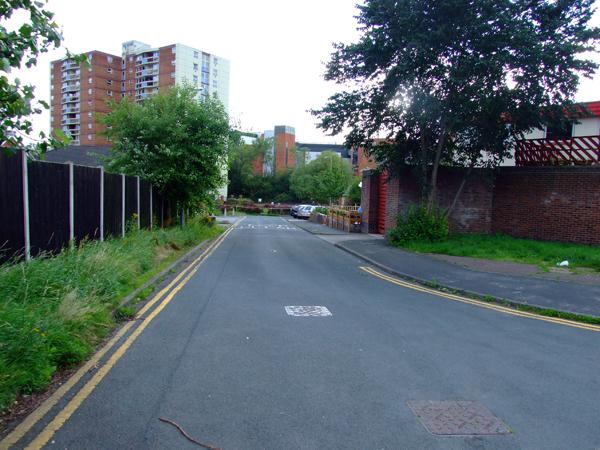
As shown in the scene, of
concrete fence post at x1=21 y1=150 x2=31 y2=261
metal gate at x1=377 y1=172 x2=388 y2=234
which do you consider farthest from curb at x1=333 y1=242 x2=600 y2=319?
metal gate at x1=377 y1=172 x2=388 y2=234

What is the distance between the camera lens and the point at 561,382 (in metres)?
5.28

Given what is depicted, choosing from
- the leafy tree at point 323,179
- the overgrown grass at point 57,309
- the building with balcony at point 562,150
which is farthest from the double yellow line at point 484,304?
the leafy tree at point 323,179

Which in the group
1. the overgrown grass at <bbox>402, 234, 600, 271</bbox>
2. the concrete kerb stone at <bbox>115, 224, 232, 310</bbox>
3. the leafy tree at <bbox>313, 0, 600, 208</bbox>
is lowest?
the concrete kerb stone at <bbox>115, 224, 232, 310</bbox>

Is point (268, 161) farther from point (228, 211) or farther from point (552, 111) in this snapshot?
point (552, 111)

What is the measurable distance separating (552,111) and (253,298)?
13886 mm

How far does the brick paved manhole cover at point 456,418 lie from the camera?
4.05m

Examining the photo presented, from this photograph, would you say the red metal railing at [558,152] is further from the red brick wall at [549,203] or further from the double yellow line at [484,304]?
the double yellow line at [484,304]

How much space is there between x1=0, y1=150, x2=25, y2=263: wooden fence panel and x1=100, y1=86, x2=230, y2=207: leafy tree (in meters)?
10.1

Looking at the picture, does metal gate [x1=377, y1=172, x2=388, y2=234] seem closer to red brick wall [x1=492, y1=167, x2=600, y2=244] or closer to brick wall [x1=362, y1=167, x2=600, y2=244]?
brick wall [x1=362, y1=167, x2=600, y2=244]

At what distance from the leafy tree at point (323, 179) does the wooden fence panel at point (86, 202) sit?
40.3 metres

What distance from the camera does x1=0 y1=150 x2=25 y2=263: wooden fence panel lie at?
26.3ft

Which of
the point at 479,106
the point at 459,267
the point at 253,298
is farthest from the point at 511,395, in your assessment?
Result: the point at 479,106

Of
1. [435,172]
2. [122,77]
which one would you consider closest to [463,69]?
[435,172]

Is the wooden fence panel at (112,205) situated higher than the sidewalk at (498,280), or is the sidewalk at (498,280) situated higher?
the wooden fence panel at (112,205)
